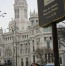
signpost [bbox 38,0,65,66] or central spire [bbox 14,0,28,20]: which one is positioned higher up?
central spire [bbox 14,0,28,20]

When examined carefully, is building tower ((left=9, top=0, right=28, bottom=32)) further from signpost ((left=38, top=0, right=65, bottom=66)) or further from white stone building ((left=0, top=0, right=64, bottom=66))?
signpost ((left=38, top=0, right=65, bottom=66))

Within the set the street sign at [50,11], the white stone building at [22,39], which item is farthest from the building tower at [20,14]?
the street sign at [50,11]

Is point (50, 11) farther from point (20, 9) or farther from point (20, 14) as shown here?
point (20, 9)

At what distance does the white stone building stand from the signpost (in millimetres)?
58160

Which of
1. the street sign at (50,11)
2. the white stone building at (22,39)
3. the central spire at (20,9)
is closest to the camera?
the street sign at (50,11)

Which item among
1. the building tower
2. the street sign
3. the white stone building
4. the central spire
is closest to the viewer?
the street sign

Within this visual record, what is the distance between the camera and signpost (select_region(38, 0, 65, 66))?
12.2 m

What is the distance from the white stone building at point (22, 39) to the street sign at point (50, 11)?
191 ft

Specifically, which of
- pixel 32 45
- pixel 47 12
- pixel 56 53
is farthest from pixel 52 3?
pixel 32 45

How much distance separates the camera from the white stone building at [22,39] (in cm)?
7593

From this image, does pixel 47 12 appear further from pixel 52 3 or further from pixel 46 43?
pixel 46 43

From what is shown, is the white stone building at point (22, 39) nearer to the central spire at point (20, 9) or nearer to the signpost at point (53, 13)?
the central spire at point (20, 9)

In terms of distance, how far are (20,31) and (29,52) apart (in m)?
11.1

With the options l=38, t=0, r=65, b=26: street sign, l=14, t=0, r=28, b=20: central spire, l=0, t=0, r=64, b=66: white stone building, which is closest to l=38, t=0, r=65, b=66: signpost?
l=38, t=0, r=65, b=26: street sign
